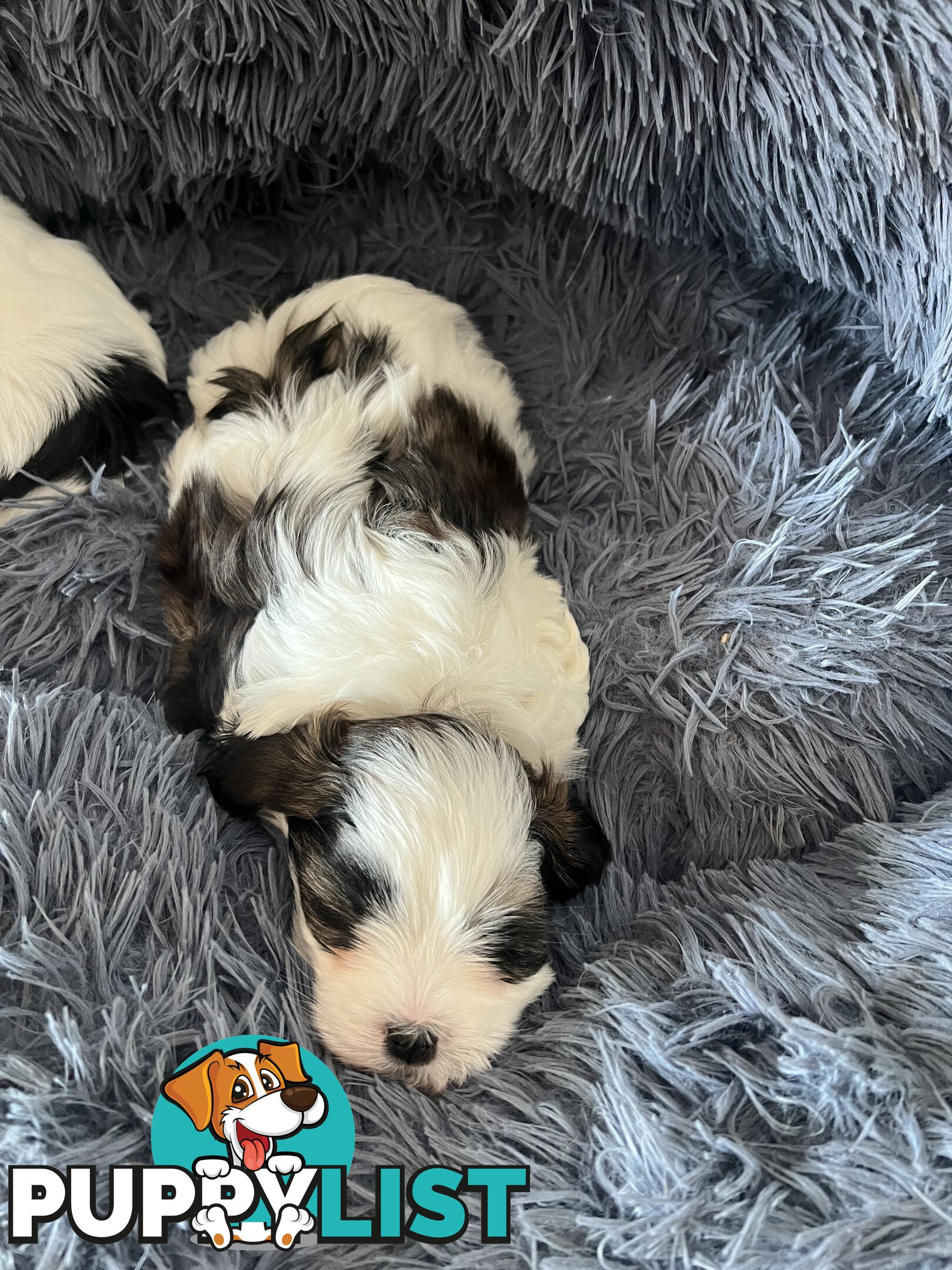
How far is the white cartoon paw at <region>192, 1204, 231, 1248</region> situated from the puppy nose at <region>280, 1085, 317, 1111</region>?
0.44 ft

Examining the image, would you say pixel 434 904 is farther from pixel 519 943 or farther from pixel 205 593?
pixel 205 593

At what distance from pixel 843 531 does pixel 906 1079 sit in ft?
2.80

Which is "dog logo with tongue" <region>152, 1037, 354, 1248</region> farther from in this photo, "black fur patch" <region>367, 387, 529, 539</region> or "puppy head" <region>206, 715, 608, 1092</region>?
"black fur patch" <region>367, 387, 529, 539</region>

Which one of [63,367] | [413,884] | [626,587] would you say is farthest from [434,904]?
[63,367]

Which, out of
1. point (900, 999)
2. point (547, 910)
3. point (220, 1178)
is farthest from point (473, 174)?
point (220, 1178)

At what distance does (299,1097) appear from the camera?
126cm

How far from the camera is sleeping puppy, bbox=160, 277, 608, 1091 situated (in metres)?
1.22

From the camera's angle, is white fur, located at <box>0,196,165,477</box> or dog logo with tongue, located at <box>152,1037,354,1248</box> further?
white fur, located at <box>0,196,165,477</box>

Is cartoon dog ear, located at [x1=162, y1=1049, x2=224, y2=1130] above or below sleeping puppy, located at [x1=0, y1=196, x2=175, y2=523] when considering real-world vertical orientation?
below

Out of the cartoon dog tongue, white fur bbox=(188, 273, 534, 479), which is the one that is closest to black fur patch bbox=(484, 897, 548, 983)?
the cartoon dog tongue

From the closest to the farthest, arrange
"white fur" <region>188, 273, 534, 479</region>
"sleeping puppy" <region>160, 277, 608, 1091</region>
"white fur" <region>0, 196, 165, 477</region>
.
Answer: "sleeping puppy" <region>160, 277, 608, 1091</region>
"white fur" <region>0, 196, 165, 477</region>
"white fur" <region>188, 273, 534, 479</region>

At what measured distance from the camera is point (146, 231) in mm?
1873
